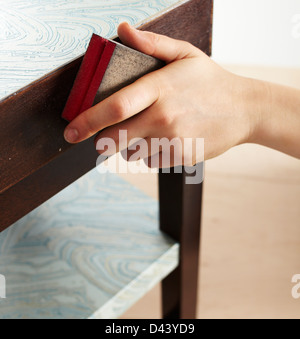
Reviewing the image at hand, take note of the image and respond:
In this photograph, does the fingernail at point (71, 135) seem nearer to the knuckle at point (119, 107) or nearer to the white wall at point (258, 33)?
the knuckle at point (119, 107)

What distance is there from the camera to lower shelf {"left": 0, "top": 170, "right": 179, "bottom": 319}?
51 centimetres

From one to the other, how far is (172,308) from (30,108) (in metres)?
0.45

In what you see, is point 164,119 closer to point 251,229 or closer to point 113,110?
point 113,110

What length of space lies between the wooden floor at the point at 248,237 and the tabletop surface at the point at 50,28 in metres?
0.55

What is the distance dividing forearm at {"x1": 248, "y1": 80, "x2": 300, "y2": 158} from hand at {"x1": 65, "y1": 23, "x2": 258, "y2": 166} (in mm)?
10

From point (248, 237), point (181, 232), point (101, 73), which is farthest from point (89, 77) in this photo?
point (248, 237)

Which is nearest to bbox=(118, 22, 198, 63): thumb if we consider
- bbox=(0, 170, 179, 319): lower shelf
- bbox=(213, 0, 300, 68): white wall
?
bbox=(0, 170, 179, 319): lower shelf

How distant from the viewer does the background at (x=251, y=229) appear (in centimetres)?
77

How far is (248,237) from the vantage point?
2.79ft

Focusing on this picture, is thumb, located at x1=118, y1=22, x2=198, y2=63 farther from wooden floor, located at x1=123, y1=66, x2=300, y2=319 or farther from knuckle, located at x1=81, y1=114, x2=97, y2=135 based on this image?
wooden floor, located at x1=123, y1=66, x2=300, y2=319

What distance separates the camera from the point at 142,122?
344mm

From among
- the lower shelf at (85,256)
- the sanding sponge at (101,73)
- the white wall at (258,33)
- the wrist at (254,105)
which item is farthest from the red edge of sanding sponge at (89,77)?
the white wall at (258,33)

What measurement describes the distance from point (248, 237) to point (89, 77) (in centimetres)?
62

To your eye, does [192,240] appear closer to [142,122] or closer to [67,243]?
[67,243]
